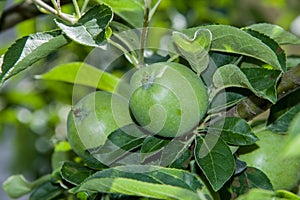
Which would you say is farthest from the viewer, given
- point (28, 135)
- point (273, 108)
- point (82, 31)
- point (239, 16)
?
point (239, 16)

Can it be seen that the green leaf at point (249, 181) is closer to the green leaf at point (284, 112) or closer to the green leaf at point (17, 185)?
the green leaf at point (284, 112)

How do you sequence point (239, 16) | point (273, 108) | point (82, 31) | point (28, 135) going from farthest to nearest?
point (239, 16) → point (28, 135) → point (273, 108) → point (82, 31)

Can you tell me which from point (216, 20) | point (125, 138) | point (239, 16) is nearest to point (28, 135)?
point (216, 20)

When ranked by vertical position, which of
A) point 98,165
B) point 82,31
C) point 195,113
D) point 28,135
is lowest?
point 28,135

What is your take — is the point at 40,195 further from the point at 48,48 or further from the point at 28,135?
the point at 28,135

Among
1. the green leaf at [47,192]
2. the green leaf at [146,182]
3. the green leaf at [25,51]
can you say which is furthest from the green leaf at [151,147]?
the green leaf at [47,192]

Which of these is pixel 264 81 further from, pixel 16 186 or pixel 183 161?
pixel 16 186

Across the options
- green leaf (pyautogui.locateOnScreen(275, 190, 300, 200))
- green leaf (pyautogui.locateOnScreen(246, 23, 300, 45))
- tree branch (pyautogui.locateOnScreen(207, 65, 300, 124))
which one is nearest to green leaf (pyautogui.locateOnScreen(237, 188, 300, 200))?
green leaf (pyautogui.locateOnScreen(275, 190, 300, 200))
